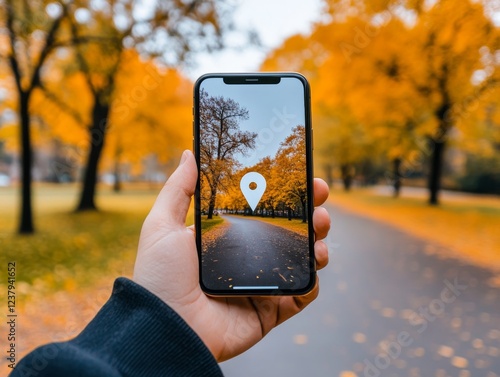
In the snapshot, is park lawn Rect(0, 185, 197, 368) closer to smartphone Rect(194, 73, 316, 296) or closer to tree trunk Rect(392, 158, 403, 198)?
smartphone Rect(194, 73, 316, 296)

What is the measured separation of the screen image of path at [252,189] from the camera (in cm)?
196

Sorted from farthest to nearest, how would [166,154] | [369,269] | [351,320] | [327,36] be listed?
[166,154] → [327,36] → [369,269] → [351,320]

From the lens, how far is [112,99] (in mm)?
12039

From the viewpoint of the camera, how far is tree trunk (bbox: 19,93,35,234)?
921 cm

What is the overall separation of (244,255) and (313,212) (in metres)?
0.36

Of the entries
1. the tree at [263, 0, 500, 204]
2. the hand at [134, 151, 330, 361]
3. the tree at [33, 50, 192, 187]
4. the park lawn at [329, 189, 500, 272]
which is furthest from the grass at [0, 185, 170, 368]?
the tree at [263, 0, 500, 204]

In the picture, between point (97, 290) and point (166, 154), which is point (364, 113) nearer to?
point (166, 154)

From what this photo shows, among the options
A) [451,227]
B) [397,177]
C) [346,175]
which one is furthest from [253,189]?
[346,175]

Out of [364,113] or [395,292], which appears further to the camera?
[364,113]

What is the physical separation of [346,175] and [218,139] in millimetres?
28975

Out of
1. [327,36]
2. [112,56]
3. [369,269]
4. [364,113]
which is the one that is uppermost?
[327,36]

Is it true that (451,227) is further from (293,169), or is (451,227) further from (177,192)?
(177,192)

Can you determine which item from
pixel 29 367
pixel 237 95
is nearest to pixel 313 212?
pixel 237 95

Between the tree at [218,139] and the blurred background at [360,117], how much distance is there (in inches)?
101
